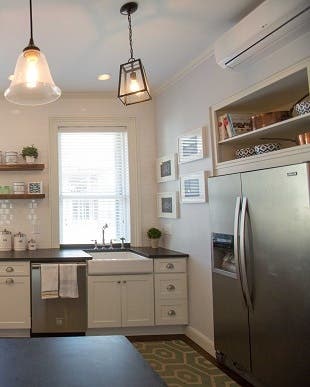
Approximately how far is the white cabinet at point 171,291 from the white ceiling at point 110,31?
211cm

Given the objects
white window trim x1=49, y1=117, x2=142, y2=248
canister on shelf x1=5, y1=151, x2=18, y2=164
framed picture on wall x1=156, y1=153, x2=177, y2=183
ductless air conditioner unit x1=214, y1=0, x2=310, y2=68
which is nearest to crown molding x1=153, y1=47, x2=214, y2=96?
white window trim x1=49, y1=117, x2=142, y2=248

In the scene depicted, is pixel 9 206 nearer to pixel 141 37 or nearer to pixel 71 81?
pixel 71 81

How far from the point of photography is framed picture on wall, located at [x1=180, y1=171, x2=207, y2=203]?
3344 millimetres

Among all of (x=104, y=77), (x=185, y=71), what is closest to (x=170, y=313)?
(x=185, y=71)

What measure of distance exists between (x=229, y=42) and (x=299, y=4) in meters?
0.65

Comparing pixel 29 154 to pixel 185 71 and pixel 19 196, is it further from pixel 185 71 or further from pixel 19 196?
pixel 185 71

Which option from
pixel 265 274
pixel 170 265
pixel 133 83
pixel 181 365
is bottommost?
pixel 181 365

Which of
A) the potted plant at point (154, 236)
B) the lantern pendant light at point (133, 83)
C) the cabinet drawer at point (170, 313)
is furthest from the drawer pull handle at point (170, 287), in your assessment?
the lantern pendant light at point (133, 83)

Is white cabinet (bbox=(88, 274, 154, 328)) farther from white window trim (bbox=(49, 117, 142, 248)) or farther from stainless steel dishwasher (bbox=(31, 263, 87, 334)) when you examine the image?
white window trim (bbox=(49, 117, 142, 248))

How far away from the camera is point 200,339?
11.3 feet

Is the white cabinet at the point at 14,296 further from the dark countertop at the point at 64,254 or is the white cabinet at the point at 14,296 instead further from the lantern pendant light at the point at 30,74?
the lantern pendant light at the point at 30,74

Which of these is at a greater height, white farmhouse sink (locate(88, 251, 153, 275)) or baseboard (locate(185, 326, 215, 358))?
white farmhouse sink (locate(88, 251, 153, 275))

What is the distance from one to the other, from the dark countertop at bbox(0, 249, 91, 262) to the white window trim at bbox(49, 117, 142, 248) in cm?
35

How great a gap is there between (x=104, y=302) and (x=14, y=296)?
94 cm
